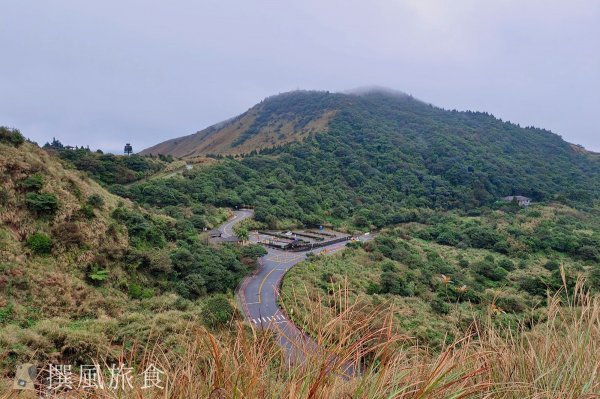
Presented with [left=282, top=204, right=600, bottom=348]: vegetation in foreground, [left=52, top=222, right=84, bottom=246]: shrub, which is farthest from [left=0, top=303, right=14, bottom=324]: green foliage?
[left=282, top=204, right=600, bottom=348]: vegetation in foreground

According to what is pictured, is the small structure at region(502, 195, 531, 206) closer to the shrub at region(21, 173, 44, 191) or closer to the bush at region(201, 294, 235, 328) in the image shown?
the bush at region(201, 294, 235, 328)

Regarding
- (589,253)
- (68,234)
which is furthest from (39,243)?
(589,253)

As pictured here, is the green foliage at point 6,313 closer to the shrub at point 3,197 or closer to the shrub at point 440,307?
the shrub at point 3,197

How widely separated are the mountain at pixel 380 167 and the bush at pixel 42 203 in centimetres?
1616

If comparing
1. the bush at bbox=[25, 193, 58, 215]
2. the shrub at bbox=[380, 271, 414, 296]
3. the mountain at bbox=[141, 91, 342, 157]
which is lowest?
the shrub at bbox=[380, 271, 414, 296]

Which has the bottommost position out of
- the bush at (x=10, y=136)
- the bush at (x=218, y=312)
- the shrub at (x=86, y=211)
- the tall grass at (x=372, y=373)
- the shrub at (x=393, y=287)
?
the shrub at (x=393, y=287)

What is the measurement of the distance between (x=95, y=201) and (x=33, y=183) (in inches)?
106

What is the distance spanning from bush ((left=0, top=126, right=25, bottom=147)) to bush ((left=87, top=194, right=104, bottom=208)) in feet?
14.5

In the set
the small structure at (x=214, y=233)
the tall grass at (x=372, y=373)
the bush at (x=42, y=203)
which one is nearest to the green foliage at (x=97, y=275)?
the bush at (x=42, y=203)

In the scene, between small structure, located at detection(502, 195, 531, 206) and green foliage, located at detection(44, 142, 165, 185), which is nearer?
green foliage, located at detection(44, 142, 165, 185)

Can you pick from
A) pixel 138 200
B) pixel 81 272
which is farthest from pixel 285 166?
pixel 81 272

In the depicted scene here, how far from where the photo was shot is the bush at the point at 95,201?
642 inches

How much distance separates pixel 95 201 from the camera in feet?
54.0

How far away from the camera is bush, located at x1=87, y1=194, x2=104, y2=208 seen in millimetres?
16312
